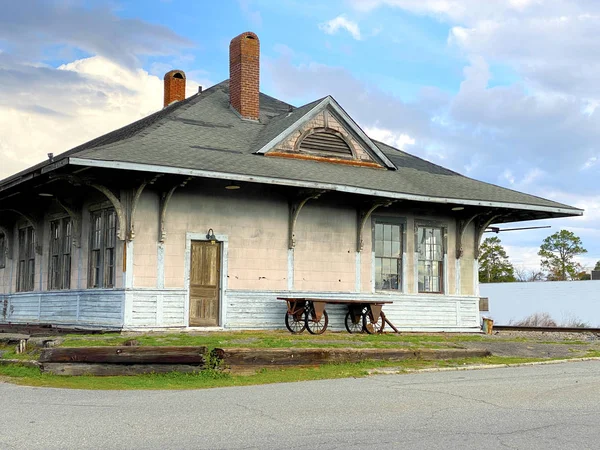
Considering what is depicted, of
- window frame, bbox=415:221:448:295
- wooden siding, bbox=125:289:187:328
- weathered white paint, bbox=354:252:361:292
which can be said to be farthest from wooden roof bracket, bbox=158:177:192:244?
window frame, bbox=415:221:448:295

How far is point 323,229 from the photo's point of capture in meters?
20.1

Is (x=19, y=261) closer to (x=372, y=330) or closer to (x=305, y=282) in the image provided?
(x=305, y=282)

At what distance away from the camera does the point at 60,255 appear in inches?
826

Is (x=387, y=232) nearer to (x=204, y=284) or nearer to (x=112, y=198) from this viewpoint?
(x=204, y=284)

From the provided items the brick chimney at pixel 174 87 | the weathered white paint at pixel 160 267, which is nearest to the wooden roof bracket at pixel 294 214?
the weathered white paint at pixel 160 267

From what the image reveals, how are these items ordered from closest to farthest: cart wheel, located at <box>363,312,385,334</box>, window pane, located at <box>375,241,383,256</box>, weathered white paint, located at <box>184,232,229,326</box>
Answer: weathered white paint, located at <box>184,232,229,326</box> < cart wheel, located at <box>363,312,385,334</box> < window pane, located at <box>375,241,383,256</box>

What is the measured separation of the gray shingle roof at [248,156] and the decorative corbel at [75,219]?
1.58 meters

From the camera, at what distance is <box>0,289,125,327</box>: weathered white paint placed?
1761 centimetres

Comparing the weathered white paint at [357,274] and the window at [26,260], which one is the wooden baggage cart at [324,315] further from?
the window at [26,260]

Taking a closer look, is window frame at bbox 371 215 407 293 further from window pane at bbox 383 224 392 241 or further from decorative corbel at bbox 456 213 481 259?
decorative corbel at bbox 456 213 481 259

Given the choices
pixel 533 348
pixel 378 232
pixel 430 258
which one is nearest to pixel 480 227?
pixel 430 258

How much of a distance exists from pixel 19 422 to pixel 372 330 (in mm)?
12174

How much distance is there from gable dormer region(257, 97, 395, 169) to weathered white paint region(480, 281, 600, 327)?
26020mm

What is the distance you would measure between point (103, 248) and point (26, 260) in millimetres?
6034
